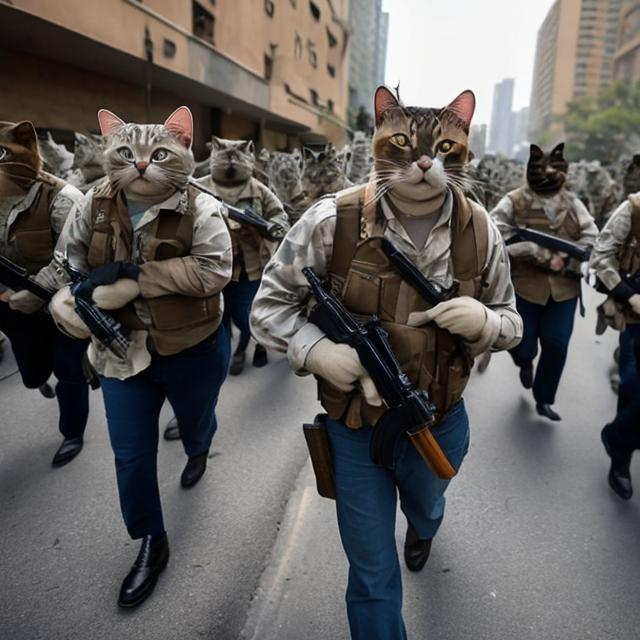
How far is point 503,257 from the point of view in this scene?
1.78 meters

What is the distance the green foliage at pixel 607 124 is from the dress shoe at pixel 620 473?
47534 millimetres

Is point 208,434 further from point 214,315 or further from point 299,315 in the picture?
point 299,315

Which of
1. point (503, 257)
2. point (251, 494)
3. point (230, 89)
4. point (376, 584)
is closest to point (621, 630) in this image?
point (376, 584)

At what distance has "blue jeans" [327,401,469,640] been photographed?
5.47ft

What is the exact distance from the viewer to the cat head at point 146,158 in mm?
2070

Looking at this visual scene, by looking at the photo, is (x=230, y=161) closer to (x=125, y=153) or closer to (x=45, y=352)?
(x=45, y=352)

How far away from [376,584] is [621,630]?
123cm

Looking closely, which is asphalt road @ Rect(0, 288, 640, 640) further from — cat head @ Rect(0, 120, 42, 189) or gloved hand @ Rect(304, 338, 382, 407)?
cat head @ Rect(0, 120, 42, 189)

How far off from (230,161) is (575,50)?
71303 mm

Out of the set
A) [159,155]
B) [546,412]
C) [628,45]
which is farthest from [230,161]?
[628,45]

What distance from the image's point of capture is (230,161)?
440 centimetres

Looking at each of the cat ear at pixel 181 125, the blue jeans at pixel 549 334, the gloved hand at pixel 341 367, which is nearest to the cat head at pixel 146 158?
the cat ear at pixel 181 125

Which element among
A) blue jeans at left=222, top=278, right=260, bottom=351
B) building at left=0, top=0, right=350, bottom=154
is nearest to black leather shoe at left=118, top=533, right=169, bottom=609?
blue jeans at left=222, top=278, right=260, bottom=351

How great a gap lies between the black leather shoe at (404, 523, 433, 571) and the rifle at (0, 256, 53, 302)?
2.19 m
